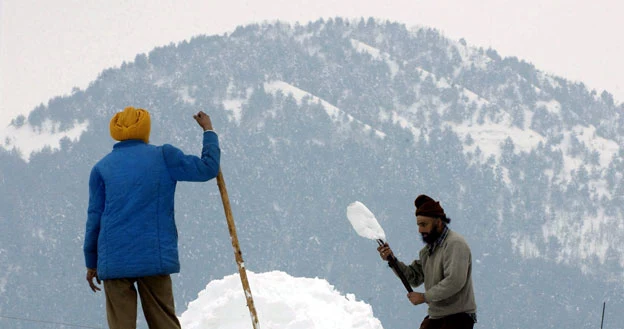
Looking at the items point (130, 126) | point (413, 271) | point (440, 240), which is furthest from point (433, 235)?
point (130, 126)

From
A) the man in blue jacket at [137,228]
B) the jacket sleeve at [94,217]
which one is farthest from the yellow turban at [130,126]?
the jacket sleeve at [94,217]

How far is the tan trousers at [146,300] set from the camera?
14.3 feet

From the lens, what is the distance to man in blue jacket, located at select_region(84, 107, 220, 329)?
4301mm

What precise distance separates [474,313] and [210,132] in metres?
1.61

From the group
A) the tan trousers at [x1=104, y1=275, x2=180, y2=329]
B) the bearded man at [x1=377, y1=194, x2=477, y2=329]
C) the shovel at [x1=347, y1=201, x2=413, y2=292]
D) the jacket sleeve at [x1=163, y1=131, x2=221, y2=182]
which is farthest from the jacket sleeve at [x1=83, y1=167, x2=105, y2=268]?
the bearded man at [x1=377, y1=194, x2=477, y2=329]

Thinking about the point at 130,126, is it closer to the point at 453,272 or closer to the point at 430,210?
the point at 430,210

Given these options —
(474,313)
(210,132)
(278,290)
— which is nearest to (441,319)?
(474,313)

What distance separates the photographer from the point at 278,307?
42.5 feet

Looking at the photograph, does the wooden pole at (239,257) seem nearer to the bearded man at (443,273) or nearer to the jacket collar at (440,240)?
the bearded man at (443,273)

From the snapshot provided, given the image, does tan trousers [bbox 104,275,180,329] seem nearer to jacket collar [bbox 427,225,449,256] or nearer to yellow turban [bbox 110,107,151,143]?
yellow turban [bbox 110,107,151,143]

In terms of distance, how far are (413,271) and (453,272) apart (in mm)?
443

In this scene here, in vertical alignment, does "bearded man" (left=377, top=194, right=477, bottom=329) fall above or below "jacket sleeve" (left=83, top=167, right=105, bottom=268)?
below

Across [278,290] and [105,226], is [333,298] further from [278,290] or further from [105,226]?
[105,226]

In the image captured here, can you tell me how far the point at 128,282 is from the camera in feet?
14.3
